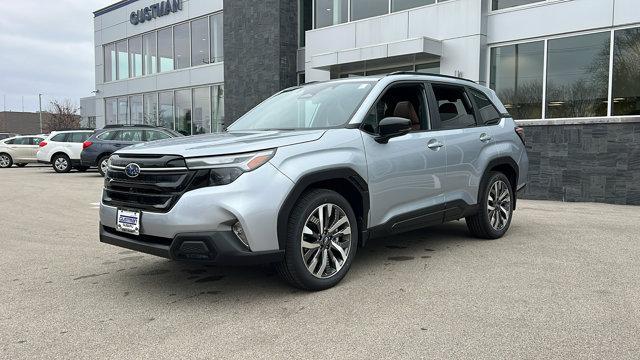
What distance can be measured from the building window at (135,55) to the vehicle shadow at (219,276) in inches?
861

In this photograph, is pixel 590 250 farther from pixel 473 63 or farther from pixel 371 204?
pixel 473 63

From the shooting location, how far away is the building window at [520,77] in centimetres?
1138

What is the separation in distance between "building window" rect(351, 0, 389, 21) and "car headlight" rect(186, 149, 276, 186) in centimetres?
1155

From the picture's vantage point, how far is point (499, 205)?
609cm

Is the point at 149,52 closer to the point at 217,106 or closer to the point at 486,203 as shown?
the point at 217,106

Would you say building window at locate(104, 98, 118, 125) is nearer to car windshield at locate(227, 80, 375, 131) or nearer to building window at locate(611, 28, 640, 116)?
building window at locate(611, 28, 640, 116)

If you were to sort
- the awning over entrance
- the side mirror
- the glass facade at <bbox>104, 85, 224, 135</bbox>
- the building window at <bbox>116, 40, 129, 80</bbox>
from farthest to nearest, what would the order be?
1. the building window at <bbox>116, 40, 129, 80</bbox>
2. the glass facade at <bbox>104, 85, 224, 135</bbox>
3. the awning over entrance
4. the side mirror

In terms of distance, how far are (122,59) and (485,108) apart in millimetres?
24645

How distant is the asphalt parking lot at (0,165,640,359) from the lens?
3100mm

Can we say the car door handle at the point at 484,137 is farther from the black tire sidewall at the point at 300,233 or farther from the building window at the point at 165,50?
the building window at the point at 165,50

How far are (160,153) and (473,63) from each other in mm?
9992

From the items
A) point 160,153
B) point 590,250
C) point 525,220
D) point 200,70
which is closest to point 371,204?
point 160,153

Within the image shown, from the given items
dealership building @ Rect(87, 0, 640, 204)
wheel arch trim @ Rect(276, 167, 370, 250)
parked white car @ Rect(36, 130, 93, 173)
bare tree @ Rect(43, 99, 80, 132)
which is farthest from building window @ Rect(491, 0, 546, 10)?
bare tree @ Rect(43, 99, 80, 132)

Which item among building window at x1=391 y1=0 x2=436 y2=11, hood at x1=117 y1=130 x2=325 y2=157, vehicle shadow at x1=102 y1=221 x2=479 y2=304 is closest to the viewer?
hood at x1=117 y1=130 x2=325 y2=157
